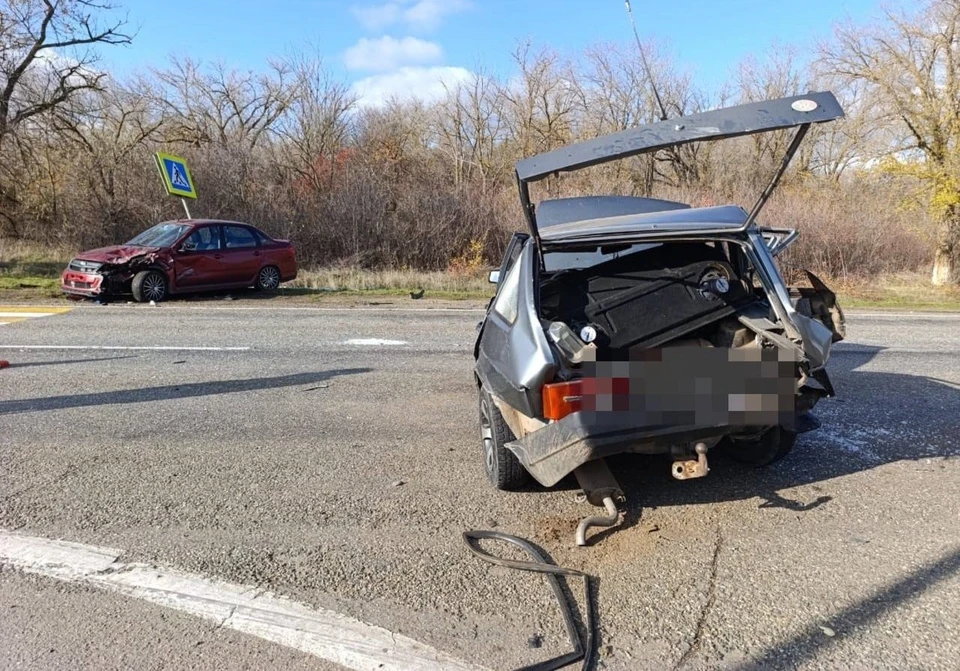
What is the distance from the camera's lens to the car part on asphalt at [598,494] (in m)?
3.46

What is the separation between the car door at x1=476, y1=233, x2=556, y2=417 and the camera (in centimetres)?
341

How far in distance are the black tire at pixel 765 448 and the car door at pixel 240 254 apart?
12.3 metres

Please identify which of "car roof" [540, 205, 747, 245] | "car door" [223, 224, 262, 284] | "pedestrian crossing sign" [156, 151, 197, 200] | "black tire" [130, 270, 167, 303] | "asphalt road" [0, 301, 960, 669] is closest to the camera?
"asphalt road" [0, 301, 960, 669]

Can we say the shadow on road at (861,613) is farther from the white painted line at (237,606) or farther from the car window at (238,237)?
the car window at (238,237)

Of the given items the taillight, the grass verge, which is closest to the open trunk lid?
the taillight

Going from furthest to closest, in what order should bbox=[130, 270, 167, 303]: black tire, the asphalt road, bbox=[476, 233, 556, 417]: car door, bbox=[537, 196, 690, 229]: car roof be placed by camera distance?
bbox=[130, 270, 167, 303]: black tire < bbox=[537, 196, 690, 229]: car roof < bbox=[476, 233, 556, 417]: car door < the asphalt road

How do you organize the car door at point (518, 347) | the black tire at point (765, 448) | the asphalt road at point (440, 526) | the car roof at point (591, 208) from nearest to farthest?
1. the asphalt road at point (440, 526)
2. the car door at point (518, 347)
3. the black tire at point (765, 448)
4. the car roof at point (591, 208)

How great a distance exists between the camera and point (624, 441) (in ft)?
11.0

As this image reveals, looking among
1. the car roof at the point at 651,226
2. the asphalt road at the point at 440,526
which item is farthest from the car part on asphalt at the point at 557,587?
the car roof at the point at 651,226

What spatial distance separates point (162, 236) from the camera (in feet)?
46.1

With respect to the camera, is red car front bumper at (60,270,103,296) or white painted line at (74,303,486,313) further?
red car front bumper at (60,270,103,296)

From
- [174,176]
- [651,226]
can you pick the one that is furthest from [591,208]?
[174,176]

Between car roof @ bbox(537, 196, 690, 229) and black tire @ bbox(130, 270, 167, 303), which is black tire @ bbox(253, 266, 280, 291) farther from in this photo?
car roof @ bbox(537, 196, 690, 229)

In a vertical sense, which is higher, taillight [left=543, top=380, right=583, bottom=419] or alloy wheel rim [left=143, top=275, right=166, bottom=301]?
alloy wheel rim [left=143, top=275, right=166, bottom=301]
